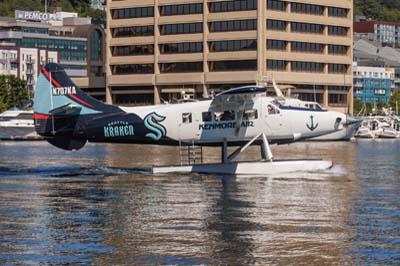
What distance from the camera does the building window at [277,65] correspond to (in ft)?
374

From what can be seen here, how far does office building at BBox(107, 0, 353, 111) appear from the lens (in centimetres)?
11369

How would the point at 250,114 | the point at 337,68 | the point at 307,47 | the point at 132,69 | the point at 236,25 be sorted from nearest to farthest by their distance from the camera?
the point at 250,114
the point at 236,25
the point at 307,47
the point at 337,68
the point at 132,69

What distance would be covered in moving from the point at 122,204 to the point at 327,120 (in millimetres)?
14102

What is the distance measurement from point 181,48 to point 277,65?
11.6 metres

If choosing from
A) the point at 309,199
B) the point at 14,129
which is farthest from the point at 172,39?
the point at 309,199

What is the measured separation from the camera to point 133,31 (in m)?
122

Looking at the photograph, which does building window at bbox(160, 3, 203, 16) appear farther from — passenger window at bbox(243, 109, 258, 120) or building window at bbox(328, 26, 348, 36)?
passenger window at bbox(243, 109, 258, 120)

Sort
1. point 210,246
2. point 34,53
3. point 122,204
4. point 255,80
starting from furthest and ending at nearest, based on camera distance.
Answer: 1. point 34,53
2. point 255,80
3. point 122,204
4. point 210,246

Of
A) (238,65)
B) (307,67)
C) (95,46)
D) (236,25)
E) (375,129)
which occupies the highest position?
(236,25)

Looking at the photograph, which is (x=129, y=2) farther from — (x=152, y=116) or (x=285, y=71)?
(x=152, y=116)

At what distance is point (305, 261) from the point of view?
59.8ft

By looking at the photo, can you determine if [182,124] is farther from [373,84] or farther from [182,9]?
[373,84]

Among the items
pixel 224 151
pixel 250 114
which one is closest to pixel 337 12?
pixel 224 151

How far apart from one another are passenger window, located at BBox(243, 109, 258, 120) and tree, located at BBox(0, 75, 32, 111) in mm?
102854
